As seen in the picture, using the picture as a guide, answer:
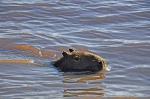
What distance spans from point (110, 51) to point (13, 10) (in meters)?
4.12

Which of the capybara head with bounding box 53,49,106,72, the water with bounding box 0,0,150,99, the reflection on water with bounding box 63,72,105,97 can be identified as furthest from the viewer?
the capybara head with bounding box 53,49,106,72

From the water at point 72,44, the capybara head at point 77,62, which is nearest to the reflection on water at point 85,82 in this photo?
the water at point 72,44

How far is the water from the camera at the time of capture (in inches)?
287

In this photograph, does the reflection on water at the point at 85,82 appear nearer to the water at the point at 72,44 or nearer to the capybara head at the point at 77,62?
the water at the point at 72,44

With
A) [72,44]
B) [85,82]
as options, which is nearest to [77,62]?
[85,82]

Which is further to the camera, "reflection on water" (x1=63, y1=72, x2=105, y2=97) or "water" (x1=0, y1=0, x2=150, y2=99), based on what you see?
"water" (x1=0, y1=0, x2=150, y2=99)

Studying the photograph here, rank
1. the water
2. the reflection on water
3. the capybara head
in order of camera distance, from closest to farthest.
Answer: the reflection on water < the water < the capybara head

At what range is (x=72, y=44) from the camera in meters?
9.78

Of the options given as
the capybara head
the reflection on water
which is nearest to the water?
the reflection on water

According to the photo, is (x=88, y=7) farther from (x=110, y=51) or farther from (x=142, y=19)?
(x=110, y=51)

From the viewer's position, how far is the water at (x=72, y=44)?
23.9 feet

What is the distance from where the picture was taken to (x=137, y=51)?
9469 millimetres

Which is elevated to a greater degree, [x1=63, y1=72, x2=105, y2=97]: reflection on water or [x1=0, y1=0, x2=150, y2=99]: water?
[x1=0, y1=0, x2=150, y2=99]: water

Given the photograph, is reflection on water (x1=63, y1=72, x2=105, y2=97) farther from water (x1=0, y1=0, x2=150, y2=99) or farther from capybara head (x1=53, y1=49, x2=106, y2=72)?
capybara head (x1=53, y1=49, x2=106, y2=72)
